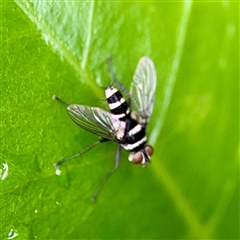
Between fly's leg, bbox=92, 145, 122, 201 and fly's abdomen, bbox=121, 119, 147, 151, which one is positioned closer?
fly's leg, bbox=92, 145, 122, 201

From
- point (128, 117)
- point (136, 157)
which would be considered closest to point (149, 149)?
point (136, 157)

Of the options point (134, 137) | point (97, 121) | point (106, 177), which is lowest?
point (134, 137)

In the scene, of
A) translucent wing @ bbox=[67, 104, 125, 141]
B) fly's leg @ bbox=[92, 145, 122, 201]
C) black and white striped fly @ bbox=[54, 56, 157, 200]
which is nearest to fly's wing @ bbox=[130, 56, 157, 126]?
black and white striped fly @ bbox=[54, 56, 157, 200]

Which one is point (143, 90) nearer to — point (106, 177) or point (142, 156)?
point (142, 156)

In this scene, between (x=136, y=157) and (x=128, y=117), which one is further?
(x=128, y=117)

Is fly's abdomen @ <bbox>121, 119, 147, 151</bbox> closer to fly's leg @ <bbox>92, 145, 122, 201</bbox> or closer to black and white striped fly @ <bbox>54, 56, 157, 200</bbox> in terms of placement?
black and white striped fly @ <bbox>54, 56, 157, 200</bbox>

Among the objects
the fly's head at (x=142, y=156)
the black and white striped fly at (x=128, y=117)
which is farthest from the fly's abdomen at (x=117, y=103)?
the fly's head at (x=142, y=156)

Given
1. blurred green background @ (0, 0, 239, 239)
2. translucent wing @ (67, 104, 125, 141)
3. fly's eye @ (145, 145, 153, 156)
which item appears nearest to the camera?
blurred green background @ (0, 0, 239, 239)
